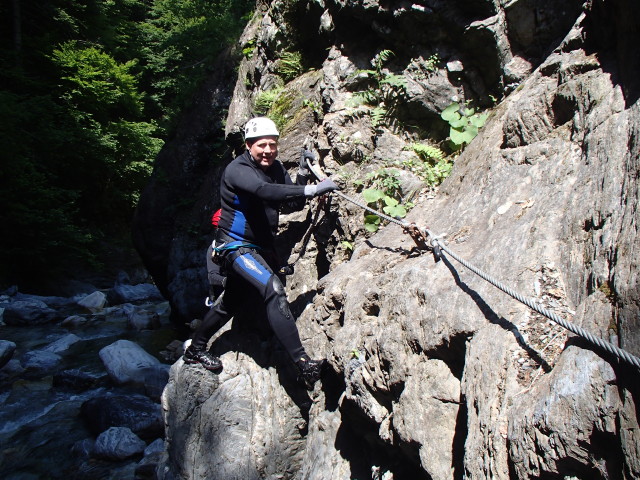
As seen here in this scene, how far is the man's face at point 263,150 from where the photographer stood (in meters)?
4.90

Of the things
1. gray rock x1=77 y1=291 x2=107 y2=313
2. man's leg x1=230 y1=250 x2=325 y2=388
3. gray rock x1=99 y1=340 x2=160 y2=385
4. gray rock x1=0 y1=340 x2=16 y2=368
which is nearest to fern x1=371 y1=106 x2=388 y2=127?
man's leg x1=230 y1=250 x2=325 y2=388

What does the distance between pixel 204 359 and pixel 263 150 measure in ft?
8.73

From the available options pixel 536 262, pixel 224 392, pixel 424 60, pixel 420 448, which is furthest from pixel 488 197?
pixel 224 392

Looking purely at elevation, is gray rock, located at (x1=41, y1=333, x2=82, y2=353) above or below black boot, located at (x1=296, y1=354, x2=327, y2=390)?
below

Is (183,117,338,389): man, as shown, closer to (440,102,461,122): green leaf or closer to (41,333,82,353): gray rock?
(440,102,461,122): green leaf

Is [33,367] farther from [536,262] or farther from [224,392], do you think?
[536,262]

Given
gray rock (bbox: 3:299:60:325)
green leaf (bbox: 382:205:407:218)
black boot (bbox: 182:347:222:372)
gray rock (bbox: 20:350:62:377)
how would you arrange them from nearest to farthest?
green leaf (bbox: 382:205:407:218), black boot (bbox: 182:347:222:372), gray rock (bbox: 20:350:62:377), gray rock (bbox: 3:299:60:325)

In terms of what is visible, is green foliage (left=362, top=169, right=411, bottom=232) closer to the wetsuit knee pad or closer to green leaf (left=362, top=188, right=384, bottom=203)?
green leaf (left=362, top=188, right=384, bottom=203)

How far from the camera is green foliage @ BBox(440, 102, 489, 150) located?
5.23 meters

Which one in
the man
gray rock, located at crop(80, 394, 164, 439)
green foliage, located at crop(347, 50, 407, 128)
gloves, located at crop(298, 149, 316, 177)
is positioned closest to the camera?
the man

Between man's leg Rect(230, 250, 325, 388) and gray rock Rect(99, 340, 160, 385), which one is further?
gray rock Rect(99, 340, 160, 385)

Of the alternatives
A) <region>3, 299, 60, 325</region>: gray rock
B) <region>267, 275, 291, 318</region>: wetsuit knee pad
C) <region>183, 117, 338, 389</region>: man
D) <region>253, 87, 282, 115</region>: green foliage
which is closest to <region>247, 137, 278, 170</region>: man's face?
<region>183, 117, 338, 389</region>: man

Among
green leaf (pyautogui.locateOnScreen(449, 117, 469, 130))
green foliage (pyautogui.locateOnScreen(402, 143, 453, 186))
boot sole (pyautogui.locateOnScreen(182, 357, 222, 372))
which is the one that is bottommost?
boot sole (pyautogui.locateOnScreen(182, 357, 222, 372))

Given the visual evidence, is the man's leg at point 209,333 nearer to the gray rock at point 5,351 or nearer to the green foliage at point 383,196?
the green foliage at point 383,196
